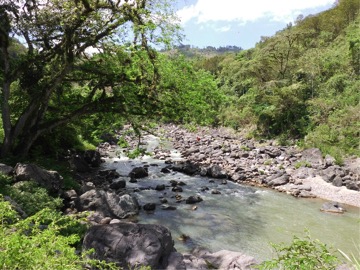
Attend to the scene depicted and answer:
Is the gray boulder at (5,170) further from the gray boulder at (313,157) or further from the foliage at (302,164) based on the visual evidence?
the gray boulder at (313,157)

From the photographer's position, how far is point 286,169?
2267 cm

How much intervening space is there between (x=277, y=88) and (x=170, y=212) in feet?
74.5

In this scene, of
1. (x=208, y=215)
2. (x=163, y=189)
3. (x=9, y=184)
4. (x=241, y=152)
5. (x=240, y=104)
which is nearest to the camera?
(x=9, y=184)

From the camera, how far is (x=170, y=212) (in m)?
14.7

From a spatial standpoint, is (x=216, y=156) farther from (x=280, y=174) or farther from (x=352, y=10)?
(x=352, y=10)

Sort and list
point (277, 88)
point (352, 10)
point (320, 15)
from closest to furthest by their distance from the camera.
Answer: point (277, 88) → point (352, 10) → point (320, 15)

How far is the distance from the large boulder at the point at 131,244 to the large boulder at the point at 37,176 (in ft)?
15.4

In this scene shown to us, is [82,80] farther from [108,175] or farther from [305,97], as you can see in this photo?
[305,97]

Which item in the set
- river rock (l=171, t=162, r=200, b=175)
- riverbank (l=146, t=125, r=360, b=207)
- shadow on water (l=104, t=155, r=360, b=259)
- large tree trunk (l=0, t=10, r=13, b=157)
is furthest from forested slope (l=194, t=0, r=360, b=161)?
large tree trunk (l=0, t=10, r=13, b=157)

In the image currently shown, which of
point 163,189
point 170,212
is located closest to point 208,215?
point 170,212

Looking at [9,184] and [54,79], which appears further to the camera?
[54,79]

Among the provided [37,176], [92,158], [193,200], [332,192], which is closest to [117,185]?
[193,200]

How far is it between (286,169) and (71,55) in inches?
628

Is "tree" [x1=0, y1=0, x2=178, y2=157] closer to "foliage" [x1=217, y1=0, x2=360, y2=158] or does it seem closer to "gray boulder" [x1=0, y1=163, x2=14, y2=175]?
"gray boulder" [x1=0, y1=163, x2=14, y2=175]
